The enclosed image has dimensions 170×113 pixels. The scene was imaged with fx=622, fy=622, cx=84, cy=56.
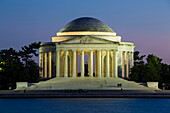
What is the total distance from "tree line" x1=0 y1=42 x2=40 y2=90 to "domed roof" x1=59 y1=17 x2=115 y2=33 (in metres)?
11.1

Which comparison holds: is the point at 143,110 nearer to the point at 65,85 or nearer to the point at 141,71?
the point at 65,85

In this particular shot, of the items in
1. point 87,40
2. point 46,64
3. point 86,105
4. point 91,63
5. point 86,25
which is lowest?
point 86,105

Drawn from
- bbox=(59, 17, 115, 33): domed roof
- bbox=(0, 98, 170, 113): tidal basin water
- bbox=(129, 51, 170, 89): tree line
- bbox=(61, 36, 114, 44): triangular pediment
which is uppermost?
bbox=(59, 17, 115, 33): domed roof

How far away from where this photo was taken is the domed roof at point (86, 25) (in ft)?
614

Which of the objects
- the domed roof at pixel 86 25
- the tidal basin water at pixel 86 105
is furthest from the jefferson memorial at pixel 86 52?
the tidal basin water at pixel 86 105

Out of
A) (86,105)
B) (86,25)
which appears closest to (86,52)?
(86,25)

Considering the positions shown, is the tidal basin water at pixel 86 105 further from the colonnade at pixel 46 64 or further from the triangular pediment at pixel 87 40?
the colonnade at pixel 46 64

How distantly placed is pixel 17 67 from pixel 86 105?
47363 millimetres

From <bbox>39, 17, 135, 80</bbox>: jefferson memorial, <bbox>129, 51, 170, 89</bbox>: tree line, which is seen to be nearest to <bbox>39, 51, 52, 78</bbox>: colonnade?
<bbox>39, 17, 135, 80</bbox>: jefferson memorial

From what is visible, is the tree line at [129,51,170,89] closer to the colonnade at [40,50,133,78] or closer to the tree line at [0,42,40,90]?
the colonnade at [40,50,133,78]

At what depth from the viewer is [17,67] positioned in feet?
560

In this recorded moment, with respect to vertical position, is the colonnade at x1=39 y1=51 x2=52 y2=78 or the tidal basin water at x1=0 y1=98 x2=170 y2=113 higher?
the colonnade at x1=39 y1=51 x2=52 y2=78

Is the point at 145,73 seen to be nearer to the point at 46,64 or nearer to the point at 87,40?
the point at 87,40

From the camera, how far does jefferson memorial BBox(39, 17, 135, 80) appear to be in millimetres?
178125
